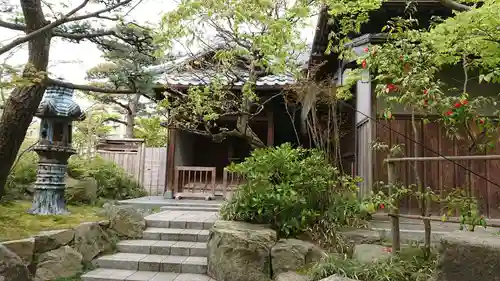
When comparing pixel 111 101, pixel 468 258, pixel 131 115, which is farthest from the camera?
pixel 131 115

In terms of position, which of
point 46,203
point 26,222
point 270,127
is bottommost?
point 26,222

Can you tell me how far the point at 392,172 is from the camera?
3.55m

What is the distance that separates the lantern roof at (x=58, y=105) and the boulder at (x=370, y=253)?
4.96 metres

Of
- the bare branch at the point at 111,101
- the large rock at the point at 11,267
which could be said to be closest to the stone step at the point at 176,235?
the large rock at the point at 11,267

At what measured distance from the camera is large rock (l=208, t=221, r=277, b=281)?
13.1 ft

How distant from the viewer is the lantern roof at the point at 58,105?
5.48 meters

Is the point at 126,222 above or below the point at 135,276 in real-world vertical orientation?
above

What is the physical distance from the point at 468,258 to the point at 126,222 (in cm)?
461

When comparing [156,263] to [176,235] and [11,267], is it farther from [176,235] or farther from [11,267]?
[11,267]

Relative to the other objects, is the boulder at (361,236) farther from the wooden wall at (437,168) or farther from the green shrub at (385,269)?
the wooden wall at (437,168)

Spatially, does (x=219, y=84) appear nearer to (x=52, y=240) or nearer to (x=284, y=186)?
(x=284, y=186)

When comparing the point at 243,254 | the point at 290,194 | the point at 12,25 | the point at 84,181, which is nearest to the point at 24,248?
the point at 243,254

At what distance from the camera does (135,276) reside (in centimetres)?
423

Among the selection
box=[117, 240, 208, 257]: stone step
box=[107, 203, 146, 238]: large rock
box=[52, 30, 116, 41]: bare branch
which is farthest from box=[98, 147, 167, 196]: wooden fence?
box=[52, 30, 116, 41]: bare branch
